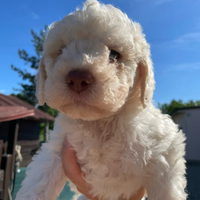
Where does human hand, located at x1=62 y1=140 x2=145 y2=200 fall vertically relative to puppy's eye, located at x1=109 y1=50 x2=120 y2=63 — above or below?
below

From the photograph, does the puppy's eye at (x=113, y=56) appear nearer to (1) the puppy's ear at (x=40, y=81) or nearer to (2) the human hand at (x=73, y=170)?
(1) the puppy's ear at (x=40, y=81)

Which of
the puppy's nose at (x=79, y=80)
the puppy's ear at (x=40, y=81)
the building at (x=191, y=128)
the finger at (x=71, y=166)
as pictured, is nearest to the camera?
the puppy's nose at (x=79, y=80)

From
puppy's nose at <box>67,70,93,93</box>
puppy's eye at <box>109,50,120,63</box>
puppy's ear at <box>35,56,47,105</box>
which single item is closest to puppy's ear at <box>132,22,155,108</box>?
puppy's eye at <box>109,50,120,63</box>

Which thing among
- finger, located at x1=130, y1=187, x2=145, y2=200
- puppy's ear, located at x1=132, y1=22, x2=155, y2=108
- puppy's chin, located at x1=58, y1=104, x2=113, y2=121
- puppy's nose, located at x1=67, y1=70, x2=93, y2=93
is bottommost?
finger, located at x1=130, y1=187, x2=145, y2=200

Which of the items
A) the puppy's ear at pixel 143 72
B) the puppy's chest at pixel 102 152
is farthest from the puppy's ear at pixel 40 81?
the puppy's ear at pixel 143 72

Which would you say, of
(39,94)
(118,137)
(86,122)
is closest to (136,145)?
(118,137)

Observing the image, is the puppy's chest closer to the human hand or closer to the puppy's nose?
the human hand

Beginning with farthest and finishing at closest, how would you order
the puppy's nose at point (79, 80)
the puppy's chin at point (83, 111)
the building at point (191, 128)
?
the building at point (191, 128)
the puppy's chin at point (83, 111)
the puppy's nose at point (79, 80)

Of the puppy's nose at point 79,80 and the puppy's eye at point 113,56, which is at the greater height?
the puppy's eye at point 113,56
